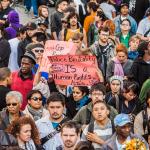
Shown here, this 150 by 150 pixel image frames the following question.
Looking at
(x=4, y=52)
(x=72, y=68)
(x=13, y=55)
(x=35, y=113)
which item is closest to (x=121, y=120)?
(x=35, y=113)

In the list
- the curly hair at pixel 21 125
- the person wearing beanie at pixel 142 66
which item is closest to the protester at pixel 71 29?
the person wearing beanie at pixel 142 66

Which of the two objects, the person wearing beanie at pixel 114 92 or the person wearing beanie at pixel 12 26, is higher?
the person wearing beanie at pixel 12 26

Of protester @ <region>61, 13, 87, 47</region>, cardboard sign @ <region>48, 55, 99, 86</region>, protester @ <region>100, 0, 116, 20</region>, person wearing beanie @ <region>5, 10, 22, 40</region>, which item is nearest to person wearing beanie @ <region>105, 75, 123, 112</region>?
cardboard sign @ <region>48, 55, 99, 86</region>

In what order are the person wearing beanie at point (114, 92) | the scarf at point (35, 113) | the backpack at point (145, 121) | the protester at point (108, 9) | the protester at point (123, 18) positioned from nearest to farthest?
the backpack at point (145, 121) < the scarf at point (35, 113) < the person wearing beanie at point (114, 92) < the protester at point (123, 18) < the protester at point (108, 9)

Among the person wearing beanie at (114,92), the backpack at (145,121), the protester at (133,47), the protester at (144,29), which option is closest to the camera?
the backpack at (145,121)

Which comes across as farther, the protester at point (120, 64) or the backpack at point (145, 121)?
the protester at point (120, 64)

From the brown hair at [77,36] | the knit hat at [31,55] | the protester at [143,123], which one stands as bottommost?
the protester at [143,123]

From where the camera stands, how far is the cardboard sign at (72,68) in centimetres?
1065

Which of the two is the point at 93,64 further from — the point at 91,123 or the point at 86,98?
the point at 91,123

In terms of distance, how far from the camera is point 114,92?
10336mm

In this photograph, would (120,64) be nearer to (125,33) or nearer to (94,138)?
(125,33)

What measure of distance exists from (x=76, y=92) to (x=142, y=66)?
1.53 meters

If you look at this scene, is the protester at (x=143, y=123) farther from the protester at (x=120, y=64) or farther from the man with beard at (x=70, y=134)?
the protester at (x=120, y=64)

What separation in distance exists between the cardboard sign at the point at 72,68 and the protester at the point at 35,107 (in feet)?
3.32
